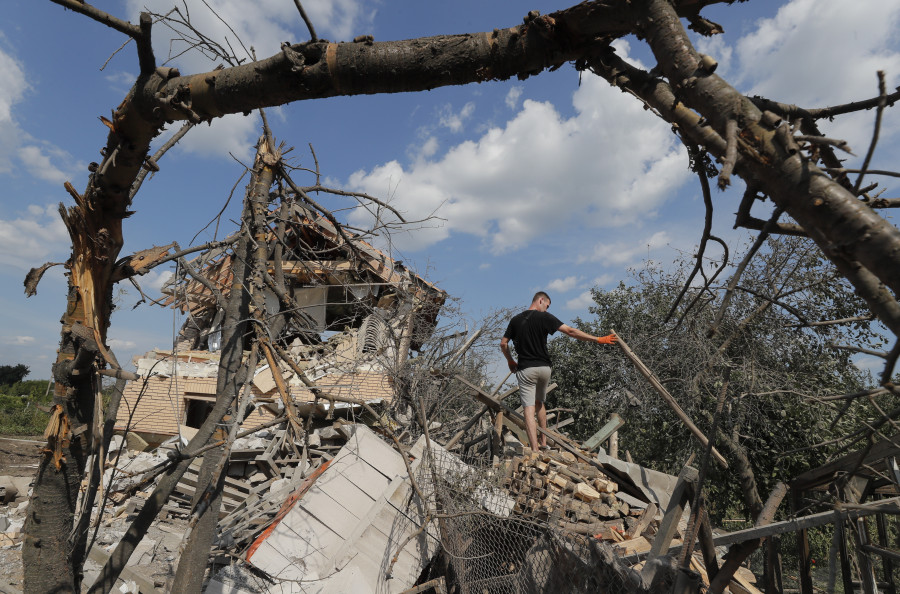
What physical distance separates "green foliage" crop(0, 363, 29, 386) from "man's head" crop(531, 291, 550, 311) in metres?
32.6

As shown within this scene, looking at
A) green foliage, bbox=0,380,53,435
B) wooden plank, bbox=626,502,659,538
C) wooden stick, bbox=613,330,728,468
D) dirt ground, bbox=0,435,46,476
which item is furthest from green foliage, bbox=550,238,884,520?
green foliage, bbox=0,380,53,435

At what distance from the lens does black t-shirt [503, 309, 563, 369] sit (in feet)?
22.0

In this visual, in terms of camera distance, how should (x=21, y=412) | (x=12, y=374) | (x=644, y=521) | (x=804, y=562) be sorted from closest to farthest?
(x=804, y=562) < (x=644, y=521) < (x=21, y=412) < (x=12, y=374)

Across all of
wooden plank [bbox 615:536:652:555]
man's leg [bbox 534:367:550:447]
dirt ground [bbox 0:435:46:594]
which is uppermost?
man's leg [bbox 534:367:550:447]

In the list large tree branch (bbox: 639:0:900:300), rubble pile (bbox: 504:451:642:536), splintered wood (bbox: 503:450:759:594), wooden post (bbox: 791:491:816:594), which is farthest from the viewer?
rubble pile (bbox: 504:451:642:536)

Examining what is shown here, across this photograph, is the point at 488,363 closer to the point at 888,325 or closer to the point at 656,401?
the point at 656,401

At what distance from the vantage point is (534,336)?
22.1 feet

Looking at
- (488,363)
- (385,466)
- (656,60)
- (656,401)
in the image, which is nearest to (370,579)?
(385,466)

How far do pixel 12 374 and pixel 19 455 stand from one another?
64.0 ft

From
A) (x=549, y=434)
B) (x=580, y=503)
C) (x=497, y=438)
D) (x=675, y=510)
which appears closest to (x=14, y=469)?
(x=497, y=438)

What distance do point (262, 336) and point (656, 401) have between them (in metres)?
9.61

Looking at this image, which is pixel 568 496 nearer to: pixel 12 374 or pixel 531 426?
pixel 531 426

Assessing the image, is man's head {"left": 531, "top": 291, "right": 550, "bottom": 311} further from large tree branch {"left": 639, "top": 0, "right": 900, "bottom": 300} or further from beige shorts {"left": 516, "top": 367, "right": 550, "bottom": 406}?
large tree branch {"left": 639, "top": 0, "right": 900, "bottom": 300}

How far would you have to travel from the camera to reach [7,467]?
41.8 ft
